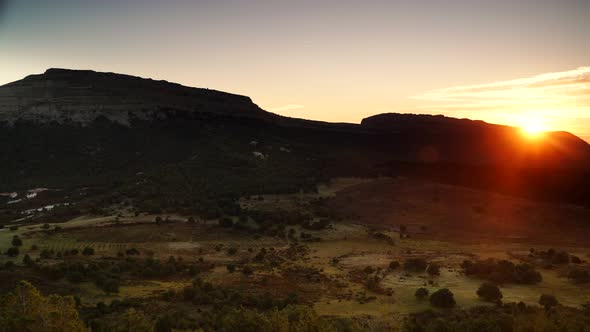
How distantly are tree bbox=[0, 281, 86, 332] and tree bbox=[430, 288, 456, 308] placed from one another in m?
24.5

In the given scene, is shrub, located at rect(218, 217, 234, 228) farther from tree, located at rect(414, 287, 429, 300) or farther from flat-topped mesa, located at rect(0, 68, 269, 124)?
flat-topped mesa, located at rect(0, 68, 269, 124)

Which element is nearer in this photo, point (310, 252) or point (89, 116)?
point (310, 252)

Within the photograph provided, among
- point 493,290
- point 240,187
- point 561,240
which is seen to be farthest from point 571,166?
point 493,290

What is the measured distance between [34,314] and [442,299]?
2655cm

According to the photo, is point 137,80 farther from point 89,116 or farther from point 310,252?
point 310,252

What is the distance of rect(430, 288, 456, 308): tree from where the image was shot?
33.2 metres

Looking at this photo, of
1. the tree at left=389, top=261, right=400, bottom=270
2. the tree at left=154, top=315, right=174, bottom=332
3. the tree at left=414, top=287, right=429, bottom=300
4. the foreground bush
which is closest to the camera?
the foreground bush

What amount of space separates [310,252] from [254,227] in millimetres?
12221

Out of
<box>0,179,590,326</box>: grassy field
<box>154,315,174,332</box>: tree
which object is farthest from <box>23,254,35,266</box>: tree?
<box>154,315,174,332</box>: tree

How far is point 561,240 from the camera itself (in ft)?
199

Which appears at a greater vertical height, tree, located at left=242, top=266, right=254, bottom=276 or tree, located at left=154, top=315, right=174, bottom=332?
tree, located at left=154, top=315, right=174, bottom=332

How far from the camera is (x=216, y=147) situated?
340ft

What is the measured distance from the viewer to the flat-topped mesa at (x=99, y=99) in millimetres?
104438

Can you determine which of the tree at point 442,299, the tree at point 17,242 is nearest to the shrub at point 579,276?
the tree at point 442,299
